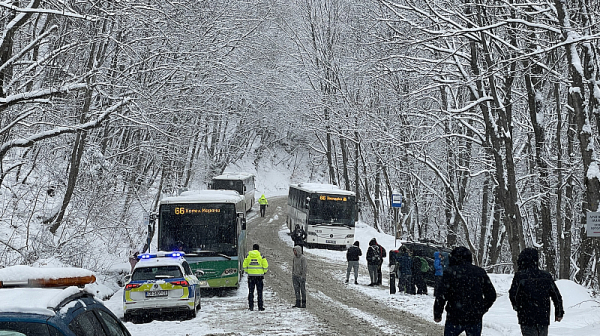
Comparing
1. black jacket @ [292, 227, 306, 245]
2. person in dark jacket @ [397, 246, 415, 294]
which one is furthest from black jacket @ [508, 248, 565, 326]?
black jacket @ [292, 227, 306, 245]

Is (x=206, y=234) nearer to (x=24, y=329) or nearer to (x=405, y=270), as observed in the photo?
(x=405, y=270)

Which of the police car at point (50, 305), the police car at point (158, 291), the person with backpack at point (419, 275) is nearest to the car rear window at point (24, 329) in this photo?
the police car at point (50, 305)

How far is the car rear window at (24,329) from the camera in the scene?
3443 mm

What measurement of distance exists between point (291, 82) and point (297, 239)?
69.5 ft

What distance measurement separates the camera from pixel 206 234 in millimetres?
19609

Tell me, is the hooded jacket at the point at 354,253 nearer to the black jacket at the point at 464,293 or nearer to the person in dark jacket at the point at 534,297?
the person in dark jacket at the point at 534,297

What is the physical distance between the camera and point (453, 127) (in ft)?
118

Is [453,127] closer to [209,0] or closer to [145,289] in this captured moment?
[209,0]

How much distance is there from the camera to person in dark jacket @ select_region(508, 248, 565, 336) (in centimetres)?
759

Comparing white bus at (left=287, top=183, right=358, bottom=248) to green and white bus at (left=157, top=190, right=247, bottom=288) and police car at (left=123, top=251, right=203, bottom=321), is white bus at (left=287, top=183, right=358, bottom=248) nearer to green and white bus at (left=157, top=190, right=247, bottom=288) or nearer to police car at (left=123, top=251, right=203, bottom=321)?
green and white bus at (left=157, top=190, right=247, bottom=288)

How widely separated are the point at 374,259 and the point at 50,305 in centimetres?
1851

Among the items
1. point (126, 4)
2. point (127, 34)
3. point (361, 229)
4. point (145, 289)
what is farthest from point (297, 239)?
point (126, 4)

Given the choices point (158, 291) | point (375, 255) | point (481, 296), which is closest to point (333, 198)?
point (375, 255)

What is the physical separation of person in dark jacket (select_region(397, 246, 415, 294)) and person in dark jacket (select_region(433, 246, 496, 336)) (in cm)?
1207
